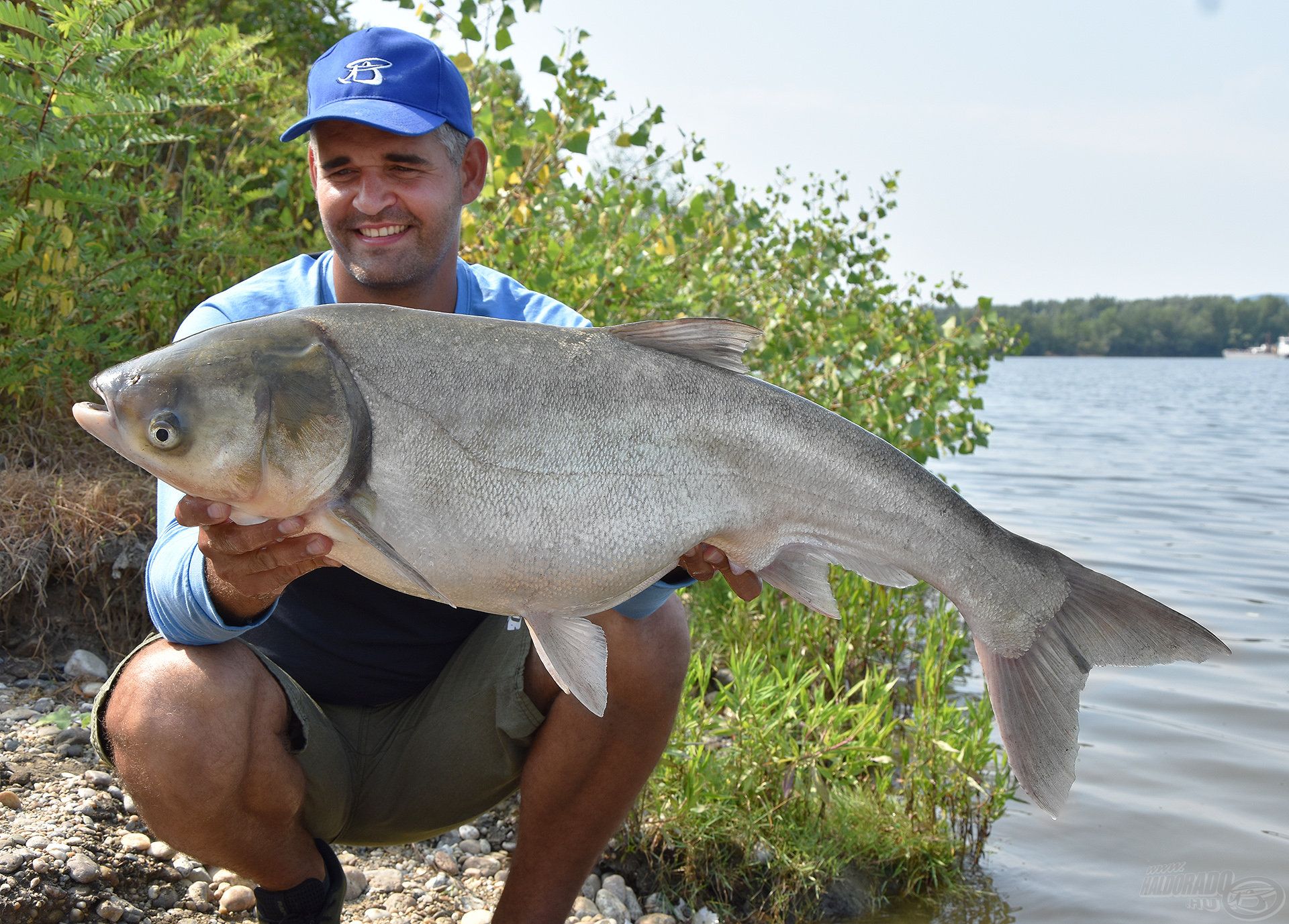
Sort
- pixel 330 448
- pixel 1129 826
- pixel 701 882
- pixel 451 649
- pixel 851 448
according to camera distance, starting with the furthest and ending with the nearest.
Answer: pixel 1129 826 < pixel 701 882 < pixel 451 649 < pixel 851 448 < pixel 330 448

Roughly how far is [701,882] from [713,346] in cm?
189

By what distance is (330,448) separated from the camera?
1983mm

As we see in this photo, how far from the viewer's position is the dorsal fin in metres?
2.25

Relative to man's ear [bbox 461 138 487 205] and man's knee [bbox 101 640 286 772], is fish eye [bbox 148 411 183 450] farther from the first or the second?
man's ear [bbox 461 138 487 205]

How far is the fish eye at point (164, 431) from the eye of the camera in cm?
192

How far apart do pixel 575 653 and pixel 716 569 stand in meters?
0.39

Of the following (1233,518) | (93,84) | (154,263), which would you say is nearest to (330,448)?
(93,84)

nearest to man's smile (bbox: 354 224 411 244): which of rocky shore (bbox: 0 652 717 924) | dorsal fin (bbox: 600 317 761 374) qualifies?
dorsal fin (bbox: 600 317 761 374)

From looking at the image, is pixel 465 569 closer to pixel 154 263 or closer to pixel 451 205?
pixel 451 205

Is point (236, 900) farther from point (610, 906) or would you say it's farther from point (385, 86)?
point (385, 86)

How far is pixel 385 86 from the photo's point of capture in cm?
284

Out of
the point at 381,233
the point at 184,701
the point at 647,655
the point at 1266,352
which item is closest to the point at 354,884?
→ the point at 184,701

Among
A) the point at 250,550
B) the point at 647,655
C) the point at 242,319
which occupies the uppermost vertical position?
the point at 242,319

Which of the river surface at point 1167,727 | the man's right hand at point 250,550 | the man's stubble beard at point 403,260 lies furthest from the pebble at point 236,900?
the river surface at point 1167,727
